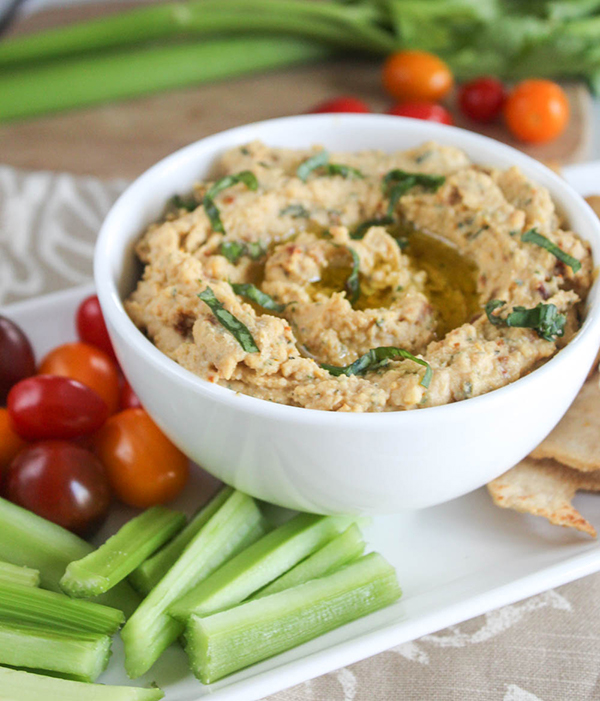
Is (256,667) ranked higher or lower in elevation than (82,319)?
higher

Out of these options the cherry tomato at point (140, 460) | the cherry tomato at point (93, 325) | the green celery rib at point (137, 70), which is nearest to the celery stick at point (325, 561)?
the cherry tomato at point (140, 460)

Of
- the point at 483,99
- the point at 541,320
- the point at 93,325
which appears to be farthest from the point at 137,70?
the point at 541,320

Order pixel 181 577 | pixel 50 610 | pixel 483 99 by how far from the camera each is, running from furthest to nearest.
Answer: pixel 483 99, pixel 181 577, pixel 50 610

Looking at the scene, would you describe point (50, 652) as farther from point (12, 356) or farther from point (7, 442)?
point (12, 356)

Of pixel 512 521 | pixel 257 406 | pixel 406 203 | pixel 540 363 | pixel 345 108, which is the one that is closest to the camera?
pixel 257 406

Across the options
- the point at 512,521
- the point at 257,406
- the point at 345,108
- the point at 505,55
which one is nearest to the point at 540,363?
the point at 512,521

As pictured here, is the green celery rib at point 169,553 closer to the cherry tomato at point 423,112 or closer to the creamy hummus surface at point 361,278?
the creamy hummus surface at point 361,278

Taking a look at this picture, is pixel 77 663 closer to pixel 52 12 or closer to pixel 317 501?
pixel 317 501
